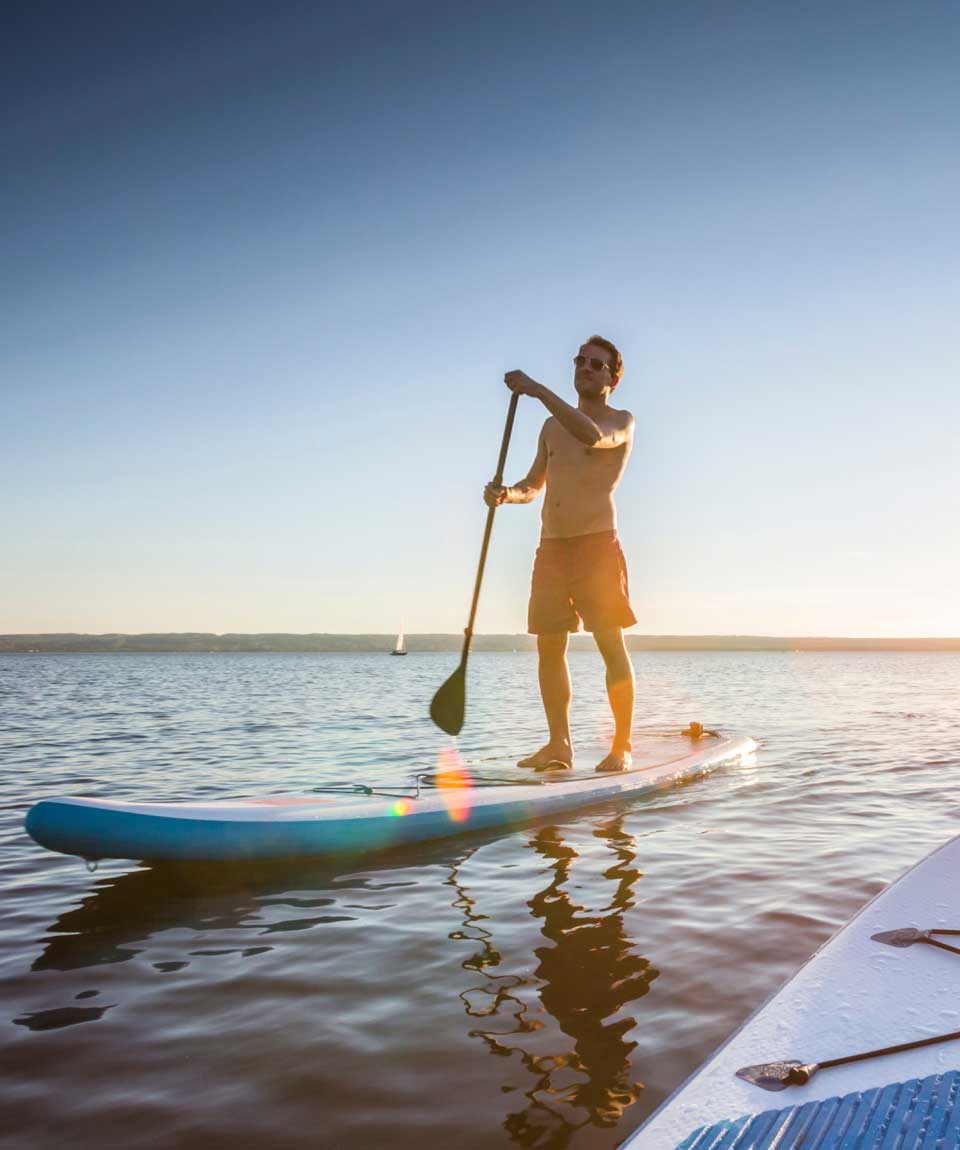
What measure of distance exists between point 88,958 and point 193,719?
12.2 metres

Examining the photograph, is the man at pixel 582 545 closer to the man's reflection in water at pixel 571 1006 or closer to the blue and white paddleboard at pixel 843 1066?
the man's reflection in water at pixel 571 1006

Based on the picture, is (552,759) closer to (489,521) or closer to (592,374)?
(489,521)

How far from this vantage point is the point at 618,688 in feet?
19.8

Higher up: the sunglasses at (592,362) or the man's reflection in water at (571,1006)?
the sunglasses at (592,362)

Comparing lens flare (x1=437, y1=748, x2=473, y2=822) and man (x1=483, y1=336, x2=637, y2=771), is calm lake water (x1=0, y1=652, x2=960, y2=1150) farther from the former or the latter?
man (x1=483, y1=336, x2=637, y2=771)

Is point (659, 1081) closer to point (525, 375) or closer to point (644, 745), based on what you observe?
point (525, 375)

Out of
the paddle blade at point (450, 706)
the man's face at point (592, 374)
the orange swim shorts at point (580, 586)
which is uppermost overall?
the man's face at point (592, 374)

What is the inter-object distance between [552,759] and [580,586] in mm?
1330

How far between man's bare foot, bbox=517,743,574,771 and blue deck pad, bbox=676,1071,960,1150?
4.53 m

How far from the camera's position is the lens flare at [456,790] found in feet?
16.4

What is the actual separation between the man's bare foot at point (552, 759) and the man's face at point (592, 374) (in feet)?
8.52

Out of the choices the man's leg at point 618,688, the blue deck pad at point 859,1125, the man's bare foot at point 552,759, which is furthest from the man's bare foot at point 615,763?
the blue deck pad at point 859,1125

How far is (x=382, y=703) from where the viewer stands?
20.0m

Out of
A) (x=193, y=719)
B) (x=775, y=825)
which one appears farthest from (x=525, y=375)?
(x=193, y=719)
